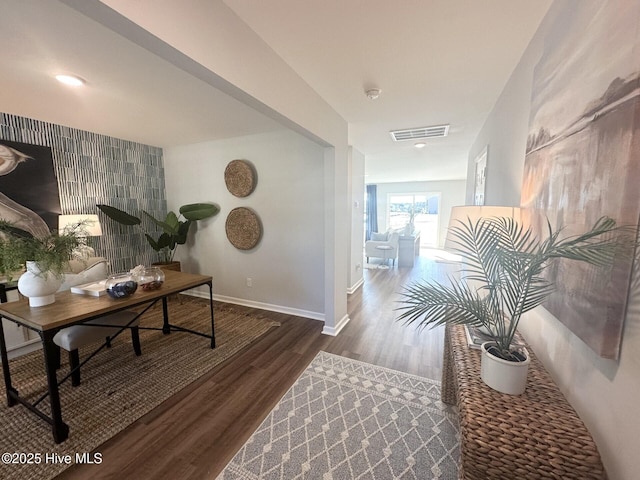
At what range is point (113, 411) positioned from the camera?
1.78m

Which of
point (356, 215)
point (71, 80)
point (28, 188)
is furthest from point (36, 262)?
point (356, 215)

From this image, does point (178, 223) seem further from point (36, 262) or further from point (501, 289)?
point (501, 289)

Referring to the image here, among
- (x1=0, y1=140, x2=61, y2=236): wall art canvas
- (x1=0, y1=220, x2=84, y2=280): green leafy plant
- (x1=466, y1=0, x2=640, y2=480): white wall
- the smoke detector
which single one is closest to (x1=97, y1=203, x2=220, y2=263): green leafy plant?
(x1=0, y1=140, x2=61, y2=236): wall art canvas

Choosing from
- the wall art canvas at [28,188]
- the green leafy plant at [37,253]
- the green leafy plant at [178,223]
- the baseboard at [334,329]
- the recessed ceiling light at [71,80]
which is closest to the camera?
the green leafy plant at [37,253]

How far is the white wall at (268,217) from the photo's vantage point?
3.27 meters

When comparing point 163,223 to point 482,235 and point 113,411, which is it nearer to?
point 113,411

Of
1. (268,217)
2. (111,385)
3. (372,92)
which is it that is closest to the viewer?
(111,385)

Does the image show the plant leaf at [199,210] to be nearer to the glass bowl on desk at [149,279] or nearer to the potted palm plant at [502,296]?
the glass bowl on desk at [149,279]

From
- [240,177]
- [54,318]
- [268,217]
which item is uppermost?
[240,177]

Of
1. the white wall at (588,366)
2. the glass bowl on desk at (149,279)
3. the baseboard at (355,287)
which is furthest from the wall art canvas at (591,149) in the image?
the baseboard at (355,287)

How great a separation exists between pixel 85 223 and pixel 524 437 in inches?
160

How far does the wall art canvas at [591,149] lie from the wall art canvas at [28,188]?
4506 millimetres

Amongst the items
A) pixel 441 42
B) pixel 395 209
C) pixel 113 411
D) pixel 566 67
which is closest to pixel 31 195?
pixel 113 411

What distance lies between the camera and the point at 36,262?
1655mm
